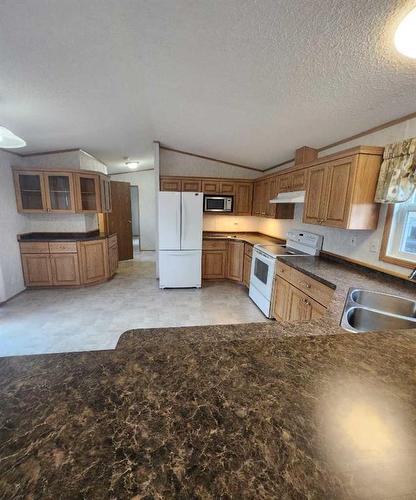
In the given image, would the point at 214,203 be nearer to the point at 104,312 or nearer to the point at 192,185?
the point at 192,185

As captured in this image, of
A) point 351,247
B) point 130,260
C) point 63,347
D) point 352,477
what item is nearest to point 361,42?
point 351,247

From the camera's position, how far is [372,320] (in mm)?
1648

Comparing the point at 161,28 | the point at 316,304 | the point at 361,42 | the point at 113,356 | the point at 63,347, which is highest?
the point at 161,28

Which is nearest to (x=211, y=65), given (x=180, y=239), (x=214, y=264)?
(x=180, y=239)

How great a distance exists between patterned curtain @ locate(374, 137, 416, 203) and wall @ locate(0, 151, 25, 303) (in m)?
4.93

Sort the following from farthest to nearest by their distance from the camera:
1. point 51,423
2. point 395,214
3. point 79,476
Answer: point 395,214
point 51,423
point 79,476

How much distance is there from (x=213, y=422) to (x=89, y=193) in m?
4.66

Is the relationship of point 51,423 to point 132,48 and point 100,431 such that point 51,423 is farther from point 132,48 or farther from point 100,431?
point 132,48

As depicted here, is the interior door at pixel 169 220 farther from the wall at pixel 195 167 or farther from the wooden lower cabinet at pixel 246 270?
the wooden lower cabinet at pixel 246 270

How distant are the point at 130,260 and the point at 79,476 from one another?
6.16 metres

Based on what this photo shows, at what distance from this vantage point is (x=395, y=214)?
6.93 ft

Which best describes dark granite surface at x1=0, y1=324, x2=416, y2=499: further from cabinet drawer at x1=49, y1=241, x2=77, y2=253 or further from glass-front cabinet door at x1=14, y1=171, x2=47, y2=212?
glass-front cabinet door at x1=14, y1=171, x2=47, y2=212

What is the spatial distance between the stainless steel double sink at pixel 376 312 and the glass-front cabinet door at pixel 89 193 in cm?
429

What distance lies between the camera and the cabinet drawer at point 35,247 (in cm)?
394
